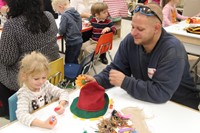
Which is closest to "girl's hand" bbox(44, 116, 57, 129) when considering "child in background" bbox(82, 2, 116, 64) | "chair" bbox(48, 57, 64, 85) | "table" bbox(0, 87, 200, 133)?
"table" bbox(0, 87, 200, 133)

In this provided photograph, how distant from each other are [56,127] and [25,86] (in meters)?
0.38

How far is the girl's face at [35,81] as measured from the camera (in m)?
1.42

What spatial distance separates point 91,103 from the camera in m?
1.31

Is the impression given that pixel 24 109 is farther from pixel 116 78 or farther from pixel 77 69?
pixel 77 69

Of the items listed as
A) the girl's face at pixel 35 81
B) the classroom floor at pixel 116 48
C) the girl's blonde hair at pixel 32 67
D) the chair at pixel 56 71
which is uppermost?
the girl's blonde hair at pixel 32 67

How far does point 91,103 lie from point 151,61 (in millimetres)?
534

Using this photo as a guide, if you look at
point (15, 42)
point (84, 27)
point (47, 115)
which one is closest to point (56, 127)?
point (47, 115)

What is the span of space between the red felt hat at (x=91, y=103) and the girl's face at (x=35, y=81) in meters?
0.24

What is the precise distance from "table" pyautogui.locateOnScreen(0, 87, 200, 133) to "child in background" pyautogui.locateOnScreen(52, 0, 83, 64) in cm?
185

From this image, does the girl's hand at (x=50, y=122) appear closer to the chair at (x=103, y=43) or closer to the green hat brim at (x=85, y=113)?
the green hat brim at (x=85, y=113)

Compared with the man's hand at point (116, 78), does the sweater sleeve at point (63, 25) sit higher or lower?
higher

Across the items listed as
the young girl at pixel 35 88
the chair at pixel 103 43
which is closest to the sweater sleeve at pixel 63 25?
the chair at pixel 103 43

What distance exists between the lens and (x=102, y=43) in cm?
313

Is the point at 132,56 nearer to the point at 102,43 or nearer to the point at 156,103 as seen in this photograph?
the point at 156,103
